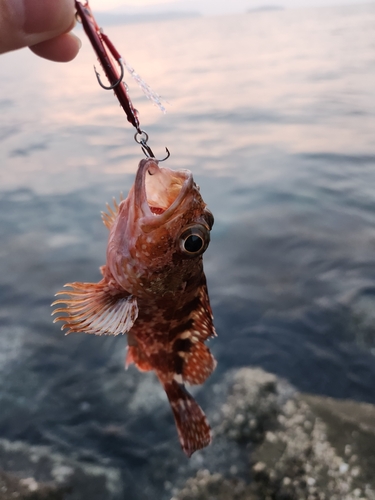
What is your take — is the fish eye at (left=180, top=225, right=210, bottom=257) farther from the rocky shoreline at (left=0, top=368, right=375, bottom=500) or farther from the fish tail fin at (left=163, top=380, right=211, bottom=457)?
the rocky shoreline at (left=0, top=368, right=375, bottom=500)

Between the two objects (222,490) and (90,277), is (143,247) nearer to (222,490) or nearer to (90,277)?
(222,490)

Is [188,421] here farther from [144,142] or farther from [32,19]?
[32,19]

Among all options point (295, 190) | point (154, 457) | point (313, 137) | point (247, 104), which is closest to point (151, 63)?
point (247, 104)

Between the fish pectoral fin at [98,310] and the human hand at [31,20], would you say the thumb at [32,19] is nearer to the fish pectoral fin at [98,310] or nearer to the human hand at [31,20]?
the human hand at [31,20]

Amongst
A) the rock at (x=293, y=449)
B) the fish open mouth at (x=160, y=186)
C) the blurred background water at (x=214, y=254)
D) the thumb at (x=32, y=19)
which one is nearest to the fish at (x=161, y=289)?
the fish open mouth at (x=160, y=186)

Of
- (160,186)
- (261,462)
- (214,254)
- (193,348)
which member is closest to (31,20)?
(160,186)

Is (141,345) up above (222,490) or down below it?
above

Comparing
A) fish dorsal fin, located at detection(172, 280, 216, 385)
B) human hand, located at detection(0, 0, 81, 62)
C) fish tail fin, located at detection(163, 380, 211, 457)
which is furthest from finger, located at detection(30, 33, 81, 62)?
fish tail fin, located at detection(163, 380, 211, 457)
